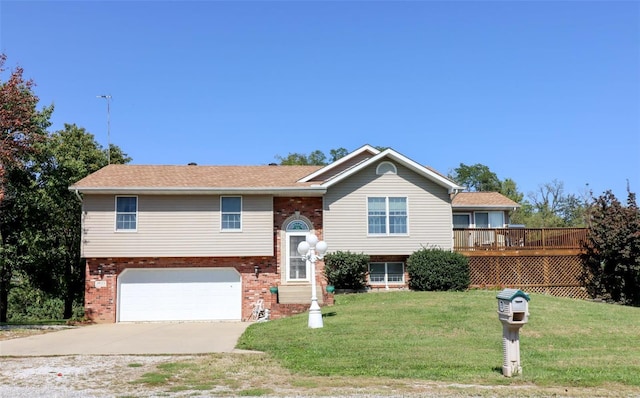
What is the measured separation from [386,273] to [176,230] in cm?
836

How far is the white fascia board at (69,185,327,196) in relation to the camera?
21.0 m

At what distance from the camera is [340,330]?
14.0m

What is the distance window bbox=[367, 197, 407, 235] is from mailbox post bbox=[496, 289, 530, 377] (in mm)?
13251

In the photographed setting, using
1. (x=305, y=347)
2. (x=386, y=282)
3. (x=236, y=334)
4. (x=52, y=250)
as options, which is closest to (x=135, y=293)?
(x=52, y=250)

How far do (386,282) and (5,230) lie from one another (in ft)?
49.9

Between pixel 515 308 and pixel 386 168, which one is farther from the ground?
pixel 386 168

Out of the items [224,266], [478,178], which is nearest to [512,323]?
[224,266]

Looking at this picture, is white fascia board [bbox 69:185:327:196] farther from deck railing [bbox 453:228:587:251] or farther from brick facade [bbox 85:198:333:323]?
deck railing [bbox 453:228:587:251]

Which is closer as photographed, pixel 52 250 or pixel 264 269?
pixel 264 269

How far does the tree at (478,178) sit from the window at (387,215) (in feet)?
143

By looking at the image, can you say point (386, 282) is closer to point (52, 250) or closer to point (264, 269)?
point (264, 269)

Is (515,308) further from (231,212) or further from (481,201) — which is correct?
(481,201)

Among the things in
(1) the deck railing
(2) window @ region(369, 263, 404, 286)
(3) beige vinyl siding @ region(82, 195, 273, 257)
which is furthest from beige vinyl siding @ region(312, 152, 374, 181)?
(1) the deck railing

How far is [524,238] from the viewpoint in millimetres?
23453
